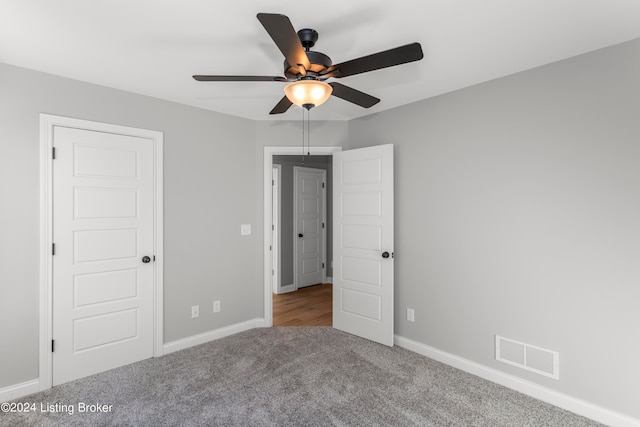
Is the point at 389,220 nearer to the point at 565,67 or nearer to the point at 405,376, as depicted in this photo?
the point at 405,376

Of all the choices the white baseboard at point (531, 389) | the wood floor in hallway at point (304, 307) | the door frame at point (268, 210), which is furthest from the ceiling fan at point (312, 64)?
the wood floor in hallway at point (304, 307)

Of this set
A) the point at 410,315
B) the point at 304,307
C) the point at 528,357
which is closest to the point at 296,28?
the point at 410,315

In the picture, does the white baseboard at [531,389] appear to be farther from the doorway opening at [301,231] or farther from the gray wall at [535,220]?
the doorway opening at [301,231]

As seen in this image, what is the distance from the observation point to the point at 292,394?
2.36 meters

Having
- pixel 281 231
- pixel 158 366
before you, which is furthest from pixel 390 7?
pixel 281 231

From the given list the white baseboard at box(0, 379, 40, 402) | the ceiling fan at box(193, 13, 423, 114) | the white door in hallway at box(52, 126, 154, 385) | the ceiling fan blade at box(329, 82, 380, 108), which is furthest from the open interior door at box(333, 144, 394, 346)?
the white baseboard at box(0, 379, 40, 402)

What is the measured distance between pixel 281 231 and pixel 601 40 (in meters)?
4.40

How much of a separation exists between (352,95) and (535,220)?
169 cm

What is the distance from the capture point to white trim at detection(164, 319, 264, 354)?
3.08 meters

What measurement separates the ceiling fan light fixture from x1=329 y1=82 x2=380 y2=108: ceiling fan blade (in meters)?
0.22

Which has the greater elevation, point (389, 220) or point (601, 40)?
point (601, 40)

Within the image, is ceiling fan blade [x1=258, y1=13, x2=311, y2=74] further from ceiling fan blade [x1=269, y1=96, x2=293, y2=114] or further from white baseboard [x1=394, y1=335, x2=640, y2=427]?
white baseboard [x1=394, y1=335, x2=640, y2=427]

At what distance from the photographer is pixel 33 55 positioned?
2.18m

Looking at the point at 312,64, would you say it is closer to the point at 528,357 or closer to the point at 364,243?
the point at 364,243
